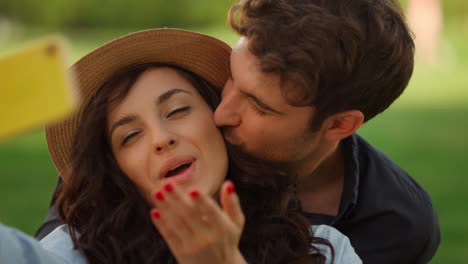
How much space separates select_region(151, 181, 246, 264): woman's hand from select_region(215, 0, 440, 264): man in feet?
2.91

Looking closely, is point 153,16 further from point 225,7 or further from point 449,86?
point 449,86

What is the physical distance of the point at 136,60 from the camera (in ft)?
9.70

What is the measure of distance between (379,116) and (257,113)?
7056 millimetres

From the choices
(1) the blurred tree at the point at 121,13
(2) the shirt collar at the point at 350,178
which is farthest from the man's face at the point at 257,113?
(1) the blurred tree at the point at 121,13

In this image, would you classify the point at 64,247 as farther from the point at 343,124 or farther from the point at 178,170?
the point at 343,124

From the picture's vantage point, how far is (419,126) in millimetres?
9102

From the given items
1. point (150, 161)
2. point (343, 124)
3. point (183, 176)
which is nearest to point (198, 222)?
point (183, 176)

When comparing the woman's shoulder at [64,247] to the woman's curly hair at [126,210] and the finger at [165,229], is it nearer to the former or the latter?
the woman's curly hair at [126,210]

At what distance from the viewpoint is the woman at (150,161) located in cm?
268

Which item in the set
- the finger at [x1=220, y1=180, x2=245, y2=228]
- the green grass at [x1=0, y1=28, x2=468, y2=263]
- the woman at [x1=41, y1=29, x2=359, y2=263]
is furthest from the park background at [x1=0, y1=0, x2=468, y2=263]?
the woman at [x1=41, y1=29, x2=359, y2=263]

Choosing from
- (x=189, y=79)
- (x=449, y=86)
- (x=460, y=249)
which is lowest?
(x=449, y=86)

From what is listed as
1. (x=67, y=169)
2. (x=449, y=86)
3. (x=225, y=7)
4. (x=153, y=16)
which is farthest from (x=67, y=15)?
(x=67, y=169)

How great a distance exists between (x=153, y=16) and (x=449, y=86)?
25.7 ft

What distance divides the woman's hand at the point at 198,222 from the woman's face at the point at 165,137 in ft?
1.83
